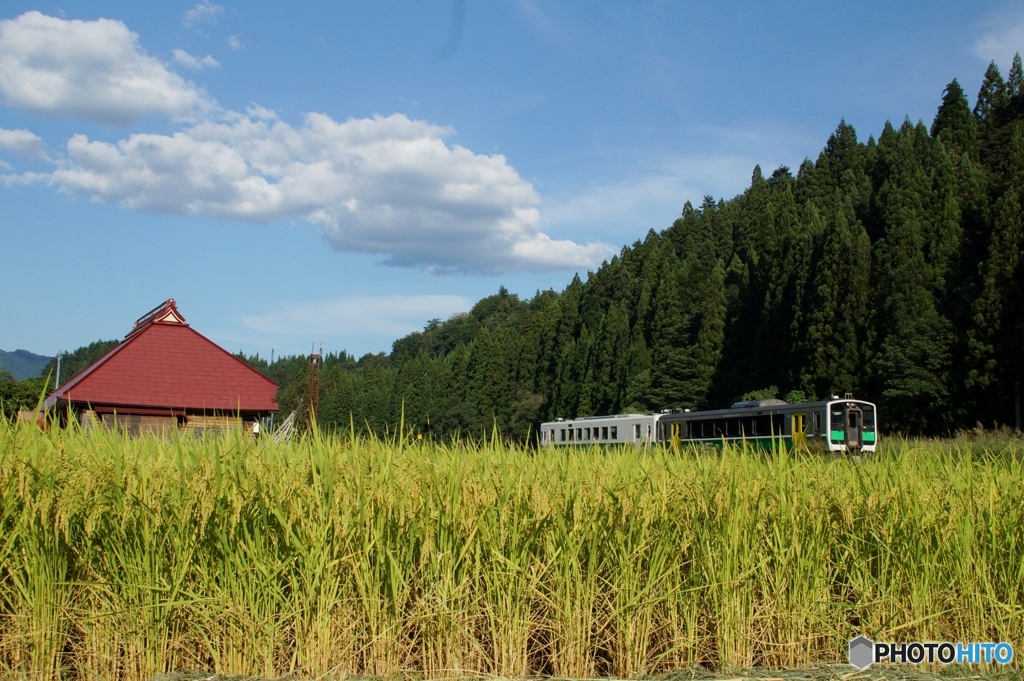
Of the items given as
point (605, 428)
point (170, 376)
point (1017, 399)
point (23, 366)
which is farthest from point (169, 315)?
point (23, 366)

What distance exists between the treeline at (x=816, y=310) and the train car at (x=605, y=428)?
559 centimetres

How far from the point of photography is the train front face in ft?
68.5

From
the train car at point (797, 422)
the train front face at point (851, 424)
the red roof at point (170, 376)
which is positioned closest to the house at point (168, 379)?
the red roof at point (170, 376)

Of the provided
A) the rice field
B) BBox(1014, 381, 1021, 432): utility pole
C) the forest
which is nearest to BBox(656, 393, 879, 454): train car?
the forest

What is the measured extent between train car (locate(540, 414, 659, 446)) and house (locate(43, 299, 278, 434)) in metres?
9.45

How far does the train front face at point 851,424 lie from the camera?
20891mm

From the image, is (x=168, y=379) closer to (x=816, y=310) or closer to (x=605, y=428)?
(x=605, y=428)

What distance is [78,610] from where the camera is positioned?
376 centimetres

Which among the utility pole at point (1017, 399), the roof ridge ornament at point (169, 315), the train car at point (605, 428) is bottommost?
the train car at point (605, 428)

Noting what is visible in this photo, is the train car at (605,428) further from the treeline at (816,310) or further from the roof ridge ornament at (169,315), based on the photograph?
the roof ridge ornament at (169,315)

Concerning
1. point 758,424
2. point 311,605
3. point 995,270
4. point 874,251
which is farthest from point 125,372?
point 874,251

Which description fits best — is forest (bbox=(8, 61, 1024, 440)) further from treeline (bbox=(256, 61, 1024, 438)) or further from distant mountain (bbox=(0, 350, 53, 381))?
distant mountain (bbox=(0, 350, 53, 381))

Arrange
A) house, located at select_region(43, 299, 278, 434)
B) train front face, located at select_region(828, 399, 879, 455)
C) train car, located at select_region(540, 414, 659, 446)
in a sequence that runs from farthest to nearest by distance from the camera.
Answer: train car, located at select_region(540, 414, 659, 446) < train front face, located at select_region(828, 399, 879, 455) < house, located at select_region(43, 299, 278, 434)

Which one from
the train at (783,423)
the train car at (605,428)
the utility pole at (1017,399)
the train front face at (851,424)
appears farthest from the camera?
the utility pole at (1017,399)
